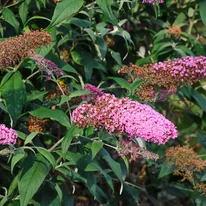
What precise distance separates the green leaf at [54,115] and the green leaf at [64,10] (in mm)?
381

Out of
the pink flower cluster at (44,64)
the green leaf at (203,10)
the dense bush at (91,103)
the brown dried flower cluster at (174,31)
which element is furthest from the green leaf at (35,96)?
the green leaf at (203,10)

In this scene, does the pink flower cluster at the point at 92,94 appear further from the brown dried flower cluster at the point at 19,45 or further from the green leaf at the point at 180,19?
the green leaf at the point at 180,19

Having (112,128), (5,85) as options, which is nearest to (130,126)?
(112,128)

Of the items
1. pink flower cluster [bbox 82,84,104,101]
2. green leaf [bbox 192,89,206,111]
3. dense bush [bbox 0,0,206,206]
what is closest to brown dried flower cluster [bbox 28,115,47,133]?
dense bush [bbox 0,0,206,206]

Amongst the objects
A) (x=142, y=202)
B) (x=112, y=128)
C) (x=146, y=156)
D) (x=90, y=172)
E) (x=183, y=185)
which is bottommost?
(x=142, y=202)

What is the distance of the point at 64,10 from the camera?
2.67 meters

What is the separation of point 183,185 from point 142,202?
0.59m

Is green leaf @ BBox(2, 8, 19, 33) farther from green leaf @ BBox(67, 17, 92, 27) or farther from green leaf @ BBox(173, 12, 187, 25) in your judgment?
green leaf @ BBox(173, 12, 187, 25)

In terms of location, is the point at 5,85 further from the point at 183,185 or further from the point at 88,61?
the point at 183,185

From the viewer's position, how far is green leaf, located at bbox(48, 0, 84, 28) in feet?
8.71

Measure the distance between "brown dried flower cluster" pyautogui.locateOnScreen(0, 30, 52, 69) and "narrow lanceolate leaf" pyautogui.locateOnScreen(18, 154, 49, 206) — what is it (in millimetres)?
443

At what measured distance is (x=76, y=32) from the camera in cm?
341

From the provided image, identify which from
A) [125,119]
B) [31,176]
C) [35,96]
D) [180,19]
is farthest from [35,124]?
[180,19]

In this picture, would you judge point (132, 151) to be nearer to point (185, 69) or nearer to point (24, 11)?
point (185, 69)
